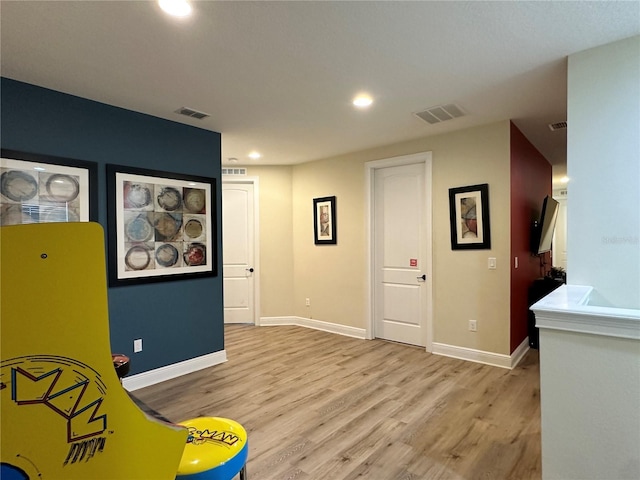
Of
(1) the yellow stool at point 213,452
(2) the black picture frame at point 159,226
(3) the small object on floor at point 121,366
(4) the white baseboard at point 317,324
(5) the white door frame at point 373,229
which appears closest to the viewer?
(1) the yellow stool at point 213,452

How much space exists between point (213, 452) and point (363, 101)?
2707 mm

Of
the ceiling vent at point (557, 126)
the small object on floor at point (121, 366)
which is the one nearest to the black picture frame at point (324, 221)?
the ceiling vent at point (557, 126)

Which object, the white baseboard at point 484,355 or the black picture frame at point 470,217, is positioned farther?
the black picture frame at point 470,217

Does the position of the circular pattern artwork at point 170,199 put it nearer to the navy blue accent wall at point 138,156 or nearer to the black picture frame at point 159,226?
the black picture frame at point 159,226

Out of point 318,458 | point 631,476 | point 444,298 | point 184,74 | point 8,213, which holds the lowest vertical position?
point 318,458

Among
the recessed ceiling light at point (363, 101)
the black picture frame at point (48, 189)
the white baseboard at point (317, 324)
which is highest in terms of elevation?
the recessed ceiling light at point (363, 101)

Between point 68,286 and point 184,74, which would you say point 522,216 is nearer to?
point 184,74

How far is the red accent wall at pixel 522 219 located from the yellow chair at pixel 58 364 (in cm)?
371

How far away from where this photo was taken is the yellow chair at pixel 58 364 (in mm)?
692

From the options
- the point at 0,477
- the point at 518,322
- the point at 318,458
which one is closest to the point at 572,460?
the point at 318,458

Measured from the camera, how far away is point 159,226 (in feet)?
11.1

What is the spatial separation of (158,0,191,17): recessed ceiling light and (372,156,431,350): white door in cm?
306

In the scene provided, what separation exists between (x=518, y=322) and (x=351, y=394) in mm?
2061

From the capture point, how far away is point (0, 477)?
69 centimetres
